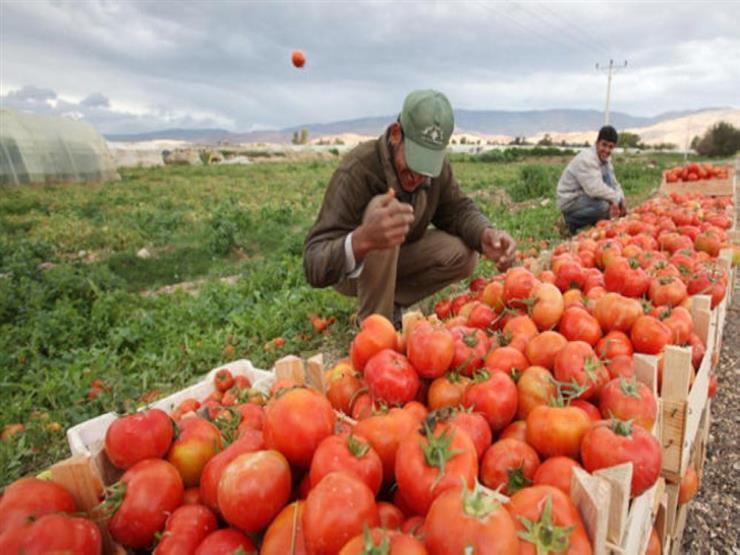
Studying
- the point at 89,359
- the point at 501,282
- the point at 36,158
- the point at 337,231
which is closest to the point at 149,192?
the point at 36,158

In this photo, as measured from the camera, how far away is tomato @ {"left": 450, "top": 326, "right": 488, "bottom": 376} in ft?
5.81

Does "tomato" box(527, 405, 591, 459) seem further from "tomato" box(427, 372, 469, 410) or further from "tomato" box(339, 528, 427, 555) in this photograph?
"tomato" box(339, 528, 427, 555)

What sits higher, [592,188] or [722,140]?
[722,140]

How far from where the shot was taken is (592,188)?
7336mm

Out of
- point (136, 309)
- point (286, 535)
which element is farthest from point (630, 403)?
point (136, 309)

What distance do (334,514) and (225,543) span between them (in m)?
0.30

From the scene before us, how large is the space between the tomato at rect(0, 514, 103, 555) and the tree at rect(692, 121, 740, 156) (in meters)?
51.1

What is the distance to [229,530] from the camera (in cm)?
121

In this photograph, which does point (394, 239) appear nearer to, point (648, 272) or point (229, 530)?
point (648, 272)

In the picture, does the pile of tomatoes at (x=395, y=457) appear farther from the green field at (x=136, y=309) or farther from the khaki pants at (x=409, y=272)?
the khaki pants at (x=409, y=272)

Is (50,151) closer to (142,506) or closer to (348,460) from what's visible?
(142,506)

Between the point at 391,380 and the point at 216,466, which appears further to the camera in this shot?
the point at 391,380

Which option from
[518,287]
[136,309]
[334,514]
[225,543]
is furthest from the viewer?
[136,309]

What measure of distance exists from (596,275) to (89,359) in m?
3.95
